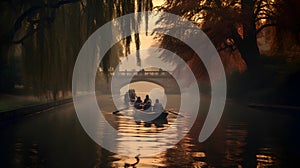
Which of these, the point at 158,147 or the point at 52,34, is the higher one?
the point at 52,34

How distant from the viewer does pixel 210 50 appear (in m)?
51.8

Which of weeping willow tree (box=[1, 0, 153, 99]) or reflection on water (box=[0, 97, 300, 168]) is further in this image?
weeping willow tree (box=[1, 0, 153, 99])

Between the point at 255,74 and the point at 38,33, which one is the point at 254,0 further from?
the point at 38,33

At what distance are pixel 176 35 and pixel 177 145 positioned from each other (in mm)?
35044

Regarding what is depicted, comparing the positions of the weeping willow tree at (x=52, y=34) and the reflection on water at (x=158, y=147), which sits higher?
the weeping willow tree at (x=52, y=34)

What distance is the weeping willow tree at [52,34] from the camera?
1079 inches

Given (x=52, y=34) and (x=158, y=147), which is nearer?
(x=158, y=147)

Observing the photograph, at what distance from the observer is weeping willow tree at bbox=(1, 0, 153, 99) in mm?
27406

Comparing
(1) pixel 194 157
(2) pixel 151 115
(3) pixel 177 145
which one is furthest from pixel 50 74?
(1) pixel 194 157

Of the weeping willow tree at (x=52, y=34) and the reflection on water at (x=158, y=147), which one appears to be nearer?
the reflection on water at (x=158, y=147)

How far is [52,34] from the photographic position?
94.3 ft

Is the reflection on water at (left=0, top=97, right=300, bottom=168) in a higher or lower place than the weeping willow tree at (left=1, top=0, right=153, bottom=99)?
lower

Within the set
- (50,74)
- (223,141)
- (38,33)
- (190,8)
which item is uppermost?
(190,8)

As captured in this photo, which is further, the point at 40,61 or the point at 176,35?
→ the point at 176,35
